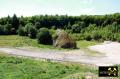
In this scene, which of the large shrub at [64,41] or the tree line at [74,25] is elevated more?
the tree line at [74,25]

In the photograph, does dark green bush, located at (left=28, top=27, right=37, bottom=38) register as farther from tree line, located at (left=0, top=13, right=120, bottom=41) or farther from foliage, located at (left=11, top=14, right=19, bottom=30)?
foliage, located at (left=11, top=14, right=19, bottom=30)

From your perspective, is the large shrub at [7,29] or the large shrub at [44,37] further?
the large shrub at [7,29]

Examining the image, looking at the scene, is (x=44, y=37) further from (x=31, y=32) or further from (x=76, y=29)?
(x=76, y=29)

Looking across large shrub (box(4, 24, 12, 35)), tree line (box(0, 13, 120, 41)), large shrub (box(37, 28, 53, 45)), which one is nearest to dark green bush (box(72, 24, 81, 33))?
tree line (box(0, 13, 120, 41))

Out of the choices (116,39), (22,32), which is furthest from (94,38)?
(22,32)

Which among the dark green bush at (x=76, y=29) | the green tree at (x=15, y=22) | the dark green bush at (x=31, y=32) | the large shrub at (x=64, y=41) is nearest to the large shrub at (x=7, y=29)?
the green tree at (x=15, y=22)

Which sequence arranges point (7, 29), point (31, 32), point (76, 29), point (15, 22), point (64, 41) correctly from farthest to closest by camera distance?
point (15, 22), point (76, 29), point (7, 29), point (31, 32), point (64, 41)

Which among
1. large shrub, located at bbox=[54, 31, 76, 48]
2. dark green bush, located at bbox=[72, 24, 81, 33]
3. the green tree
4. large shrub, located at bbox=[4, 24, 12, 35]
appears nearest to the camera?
large shrub, located at bbox=[54, 31, 76, 48]

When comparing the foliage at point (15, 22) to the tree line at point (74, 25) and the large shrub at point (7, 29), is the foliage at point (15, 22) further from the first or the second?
the large shrub at point (7, 29)

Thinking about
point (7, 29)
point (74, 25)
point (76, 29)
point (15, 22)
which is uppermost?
point (15, 22)

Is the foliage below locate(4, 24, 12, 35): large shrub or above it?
above

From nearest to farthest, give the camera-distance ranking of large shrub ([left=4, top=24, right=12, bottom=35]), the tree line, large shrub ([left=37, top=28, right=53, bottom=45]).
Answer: large shrub ([left=37, top=28, right=53, bottom=45])
the tree line
large shrub ([left=4, top=24, right=12, bottom=35])

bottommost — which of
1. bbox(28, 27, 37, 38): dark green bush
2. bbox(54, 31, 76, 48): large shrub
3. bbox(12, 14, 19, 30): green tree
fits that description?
bbox(54, 31, 76, 48): large shrub

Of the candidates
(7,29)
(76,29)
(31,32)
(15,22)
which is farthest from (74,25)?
(31,32)
